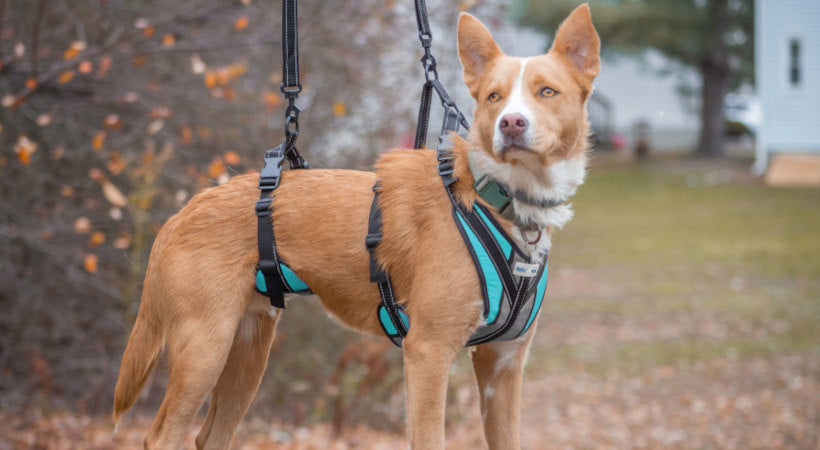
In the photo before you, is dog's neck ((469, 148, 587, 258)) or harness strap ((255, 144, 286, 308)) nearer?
dog's neck ((469, 148, 587, 258))

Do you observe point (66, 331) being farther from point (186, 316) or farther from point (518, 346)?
point (518, 346)

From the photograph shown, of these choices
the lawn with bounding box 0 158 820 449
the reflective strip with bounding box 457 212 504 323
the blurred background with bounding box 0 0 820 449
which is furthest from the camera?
the lawn with bounding box 0 158 820 449

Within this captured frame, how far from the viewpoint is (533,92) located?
3.17 meters

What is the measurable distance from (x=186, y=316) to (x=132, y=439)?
10.1 feet

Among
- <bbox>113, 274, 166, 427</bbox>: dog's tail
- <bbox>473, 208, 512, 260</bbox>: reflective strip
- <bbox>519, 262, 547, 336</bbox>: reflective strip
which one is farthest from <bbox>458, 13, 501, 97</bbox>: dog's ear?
<bbox>113, 274, 166, 427</bbox>: dog's tail

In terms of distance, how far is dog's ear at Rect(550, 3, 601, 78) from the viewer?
331cm

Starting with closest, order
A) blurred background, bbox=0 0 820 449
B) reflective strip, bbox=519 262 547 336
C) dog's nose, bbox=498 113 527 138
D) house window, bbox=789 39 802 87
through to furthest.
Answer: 1. dog's nose, bbox=498 113 527 138
2. reflective strip, bbox=519 262 547 336
3. blurred background, bbox=0 0 820 449
4. house window, bbox=789 39 802 87

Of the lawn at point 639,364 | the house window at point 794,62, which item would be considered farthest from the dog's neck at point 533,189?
the house window at point 794,62

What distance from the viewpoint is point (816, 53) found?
27.0 meters

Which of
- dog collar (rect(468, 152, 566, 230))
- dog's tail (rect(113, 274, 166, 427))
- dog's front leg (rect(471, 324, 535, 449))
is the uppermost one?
dog collar (rect(468, 152, 566, 230))

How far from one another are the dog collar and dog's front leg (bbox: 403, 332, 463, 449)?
554mm

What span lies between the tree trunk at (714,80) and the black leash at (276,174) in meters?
29.6

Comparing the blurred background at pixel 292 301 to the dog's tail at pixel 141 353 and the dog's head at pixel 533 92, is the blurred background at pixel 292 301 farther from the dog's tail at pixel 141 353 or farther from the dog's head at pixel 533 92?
the dog's tail at pixel 141 353

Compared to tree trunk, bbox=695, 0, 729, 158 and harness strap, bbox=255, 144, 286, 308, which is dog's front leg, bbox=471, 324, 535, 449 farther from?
tree trunk, bbox=695, 0, 729, 158
